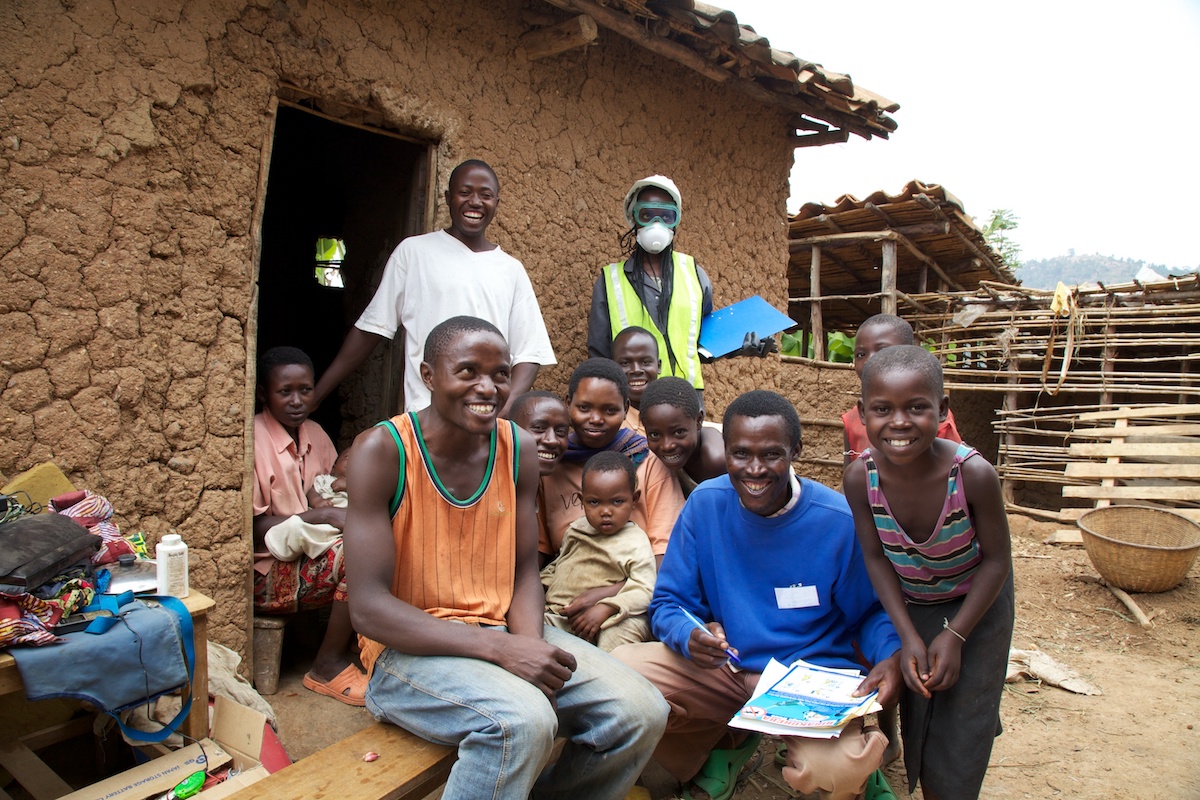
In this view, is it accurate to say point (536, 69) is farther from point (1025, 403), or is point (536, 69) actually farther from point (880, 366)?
point (1025, 403)

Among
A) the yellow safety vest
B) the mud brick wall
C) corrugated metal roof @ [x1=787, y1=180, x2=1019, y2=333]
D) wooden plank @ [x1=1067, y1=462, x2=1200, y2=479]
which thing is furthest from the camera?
corrugated metal roof @ [x1=787, y1=180, x2=1019, y2=333]

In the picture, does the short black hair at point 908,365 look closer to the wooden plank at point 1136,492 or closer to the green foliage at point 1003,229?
the wooden plank at point 1136,492

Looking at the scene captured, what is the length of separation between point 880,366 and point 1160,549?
14.6ft

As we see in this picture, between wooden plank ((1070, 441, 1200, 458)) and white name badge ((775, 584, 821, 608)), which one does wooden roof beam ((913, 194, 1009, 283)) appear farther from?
white name badge ((775, 584, 821, 608))

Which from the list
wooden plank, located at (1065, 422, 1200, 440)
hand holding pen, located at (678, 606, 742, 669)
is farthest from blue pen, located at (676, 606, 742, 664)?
wooden plank, located at (1065, 422, 1200, 440)

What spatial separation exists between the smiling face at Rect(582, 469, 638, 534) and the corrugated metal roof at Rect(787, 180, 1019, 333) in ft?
21.8

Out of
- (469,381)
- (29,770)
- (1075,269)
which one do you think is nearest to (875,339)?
(469,381)

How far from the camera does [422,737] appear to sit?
192cm

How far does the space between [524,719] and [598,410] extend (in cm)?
142

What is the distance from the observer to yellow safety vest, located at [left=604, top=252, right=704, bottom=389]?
3836 mm

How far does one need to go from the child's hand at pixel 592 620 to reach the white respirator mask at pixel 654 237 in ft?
6.54

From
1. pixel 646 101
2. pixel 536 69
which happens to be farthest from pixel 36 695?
pixel 646 101

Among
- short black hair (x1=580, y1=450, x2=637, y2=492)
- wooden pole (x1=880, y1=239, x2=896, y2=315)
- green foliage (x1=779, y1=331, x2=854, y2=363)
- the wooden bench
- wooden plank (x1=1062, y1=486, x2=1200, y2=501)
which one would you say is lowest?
the wooden bench

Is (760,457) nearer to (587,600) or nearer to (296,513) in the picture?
(587,600)
